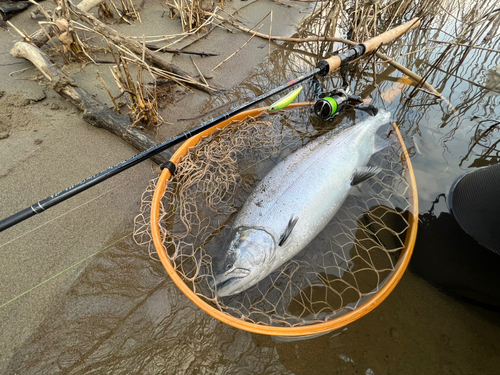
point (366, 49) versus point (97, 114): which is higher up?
point (97, 114)

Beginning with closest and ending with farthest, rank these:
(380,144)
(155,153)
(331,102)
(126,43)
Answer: (155,153)
(331,102)
(380,144)
(126,43)

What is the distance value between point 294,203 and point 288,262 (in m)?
0.64

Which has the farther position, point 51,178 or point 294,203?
point 51,178

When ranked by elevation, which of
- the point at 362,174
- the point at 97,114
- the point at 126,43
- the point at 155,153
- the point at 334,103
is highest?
the point at 126,43

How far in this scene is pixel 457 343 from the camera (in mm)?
2152

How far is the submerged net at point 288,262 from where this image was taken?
229cm

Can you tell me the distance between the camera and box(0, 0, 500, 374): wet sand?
1969 mm

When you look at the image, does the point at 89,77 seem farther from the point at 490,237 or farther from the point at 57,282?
the point at 490,237

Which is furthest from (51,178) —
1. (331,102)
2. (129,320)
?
(331,102)

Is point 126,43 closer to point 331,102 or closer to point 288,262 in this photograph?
point 331,102

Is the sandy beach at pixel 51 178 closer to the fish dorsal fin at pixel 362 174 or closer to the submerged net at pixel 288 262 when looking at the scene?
the submerged net at pixel 288 262

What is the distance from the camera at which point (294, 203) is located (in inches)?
104

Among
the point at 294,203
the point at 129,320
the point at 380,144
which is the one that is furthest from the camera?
the point at 380,144

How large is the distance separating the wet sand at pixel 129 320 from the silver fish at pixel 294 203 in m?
0.55
